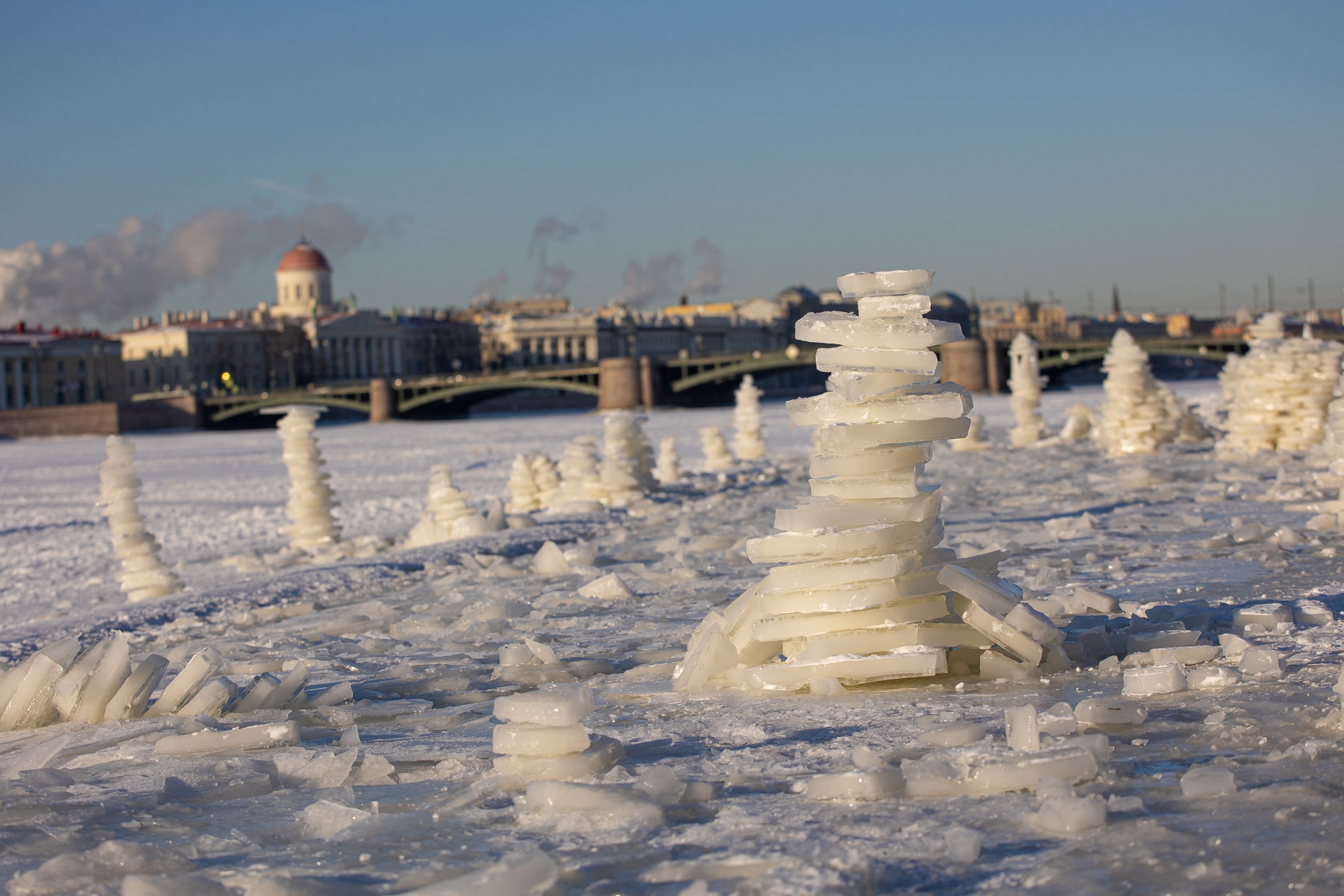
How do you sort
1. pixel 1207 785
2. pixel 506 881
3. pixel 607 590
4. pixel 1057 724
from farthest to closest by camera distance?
pixel 607 590 → pixel 1057 724 → pixel 1207 785 → pixel 506 881

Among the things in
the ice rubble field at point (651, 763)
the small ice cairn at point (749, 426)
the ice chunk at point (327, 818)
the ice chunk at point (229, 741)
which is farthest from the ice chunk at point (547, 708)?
the small ice cairn at point (749, 426)

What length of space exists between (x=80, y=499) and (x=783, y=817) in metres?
23.9

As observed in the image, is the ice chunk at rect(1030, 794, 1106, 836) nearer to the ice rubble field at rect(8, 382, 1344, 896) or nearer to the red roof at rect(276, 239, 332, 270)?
the ice rubble field at rect(8, 382, 1344, 896)

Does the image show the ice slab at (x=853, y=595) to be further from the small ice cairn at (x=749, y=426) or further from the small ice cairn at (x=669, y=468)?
the small ice cairn at (x=749, y=426)

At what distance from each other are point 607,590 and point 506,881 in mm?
4522

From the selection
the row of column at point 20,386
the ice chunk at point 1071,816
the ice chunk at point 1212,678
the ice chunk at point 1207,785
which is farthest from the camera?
the row of column at point 20,386

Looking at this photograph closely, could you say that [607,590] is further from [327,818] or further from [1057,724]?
[327,818]

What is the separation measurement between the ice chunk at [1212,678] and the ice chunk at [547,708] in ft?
6.06

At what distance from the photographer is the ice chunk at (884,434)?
A: 444cm

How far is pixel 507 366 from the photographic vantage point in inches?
4700

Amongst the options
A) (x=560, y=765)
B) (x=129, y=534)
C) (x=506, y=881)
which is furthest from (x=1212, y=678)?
(x=129, y=534)

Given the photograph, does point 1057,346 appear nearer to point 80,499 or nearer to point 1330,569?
point 80,499

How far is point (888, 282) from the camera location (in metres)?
4.50

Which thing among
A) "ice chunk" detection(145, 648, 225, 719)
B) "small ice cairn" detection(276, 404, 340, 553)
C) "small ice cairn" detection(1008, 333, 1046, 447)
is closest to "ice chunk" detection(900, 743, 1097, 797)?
"ice chunk" detection(145, 648, 225, 719)
